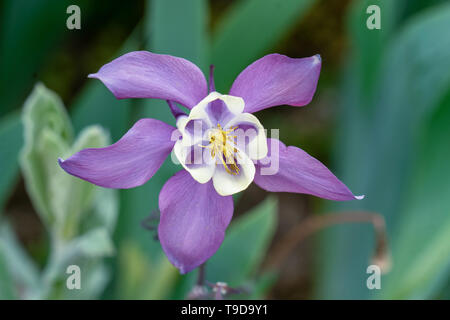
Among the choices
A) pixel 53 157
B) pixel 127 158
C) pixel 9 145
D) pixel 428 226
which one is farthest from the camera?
pixel 428 226

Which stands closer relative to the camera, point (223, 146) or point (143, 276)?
point (223, 146)

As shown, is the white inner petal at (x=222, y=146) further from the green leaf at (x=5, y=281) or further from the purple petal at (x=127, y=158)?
the green leaf at (x=5, y=281)

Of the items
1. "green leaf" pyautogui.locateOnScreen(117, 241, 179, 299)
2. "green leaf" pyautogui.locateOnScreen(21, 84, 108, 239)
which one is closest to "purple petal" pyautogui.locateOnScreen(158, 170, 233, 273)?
"green leaf" pyautogui.locateOnScreen(21, 84, 108, 239)

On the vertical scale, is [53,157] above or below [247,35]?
below

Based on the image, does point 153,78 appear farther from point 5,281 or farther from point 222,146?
point 5,281

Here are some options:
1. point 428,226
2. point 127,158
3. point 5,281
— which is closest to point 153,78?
point 127,158

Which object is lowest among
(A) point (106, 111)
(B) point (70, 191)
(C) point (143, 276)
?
(C) point (143, 276)
